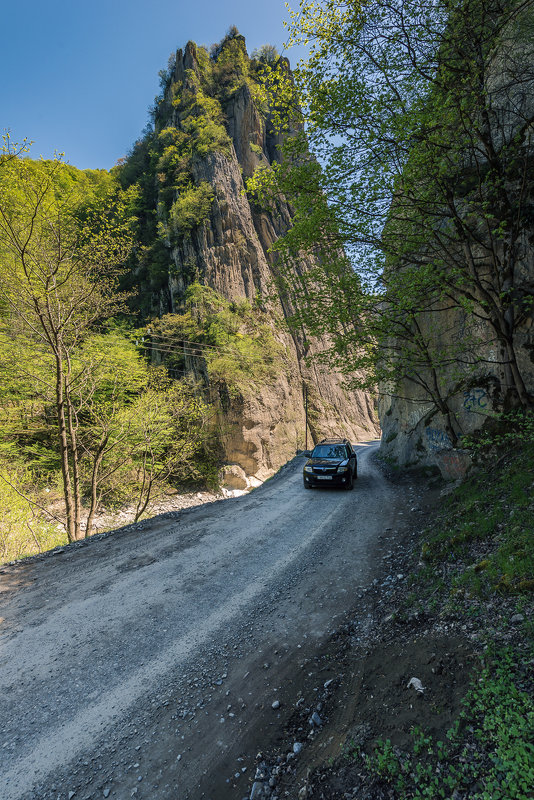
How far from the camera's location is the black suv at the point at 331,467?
10.9m

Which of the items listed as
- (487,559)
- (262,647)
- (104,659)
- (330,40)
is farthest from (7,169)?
(487,559)

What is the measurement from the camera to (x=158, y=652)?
346 centimetres

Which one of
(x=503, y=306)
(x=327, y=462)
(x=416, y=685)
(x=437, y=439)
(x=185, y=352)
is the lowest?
(x=416, y=685)

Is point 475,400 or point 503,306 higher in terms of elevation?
point 503,306

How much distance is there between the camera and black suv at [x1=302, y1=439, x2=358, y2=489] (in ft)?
35.8

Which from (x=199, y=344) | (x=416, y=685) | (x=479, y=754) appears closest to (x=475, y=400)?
(x=416, y=685)

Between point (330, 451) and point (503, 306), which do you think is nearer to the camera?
point (503, 306)

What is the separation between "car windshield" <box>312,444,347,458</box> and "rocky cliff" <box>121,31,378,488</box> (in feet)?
40.8

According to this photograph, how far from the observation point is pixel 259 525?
25.0 ft

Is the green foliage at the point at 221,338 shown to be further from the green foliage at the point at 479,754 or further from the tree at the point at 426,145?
the green foliage at the point at 479,754

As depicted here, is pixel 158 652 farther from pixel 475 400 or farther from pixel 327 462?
pixel 327 462

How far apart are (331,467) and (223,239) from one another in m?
25.7

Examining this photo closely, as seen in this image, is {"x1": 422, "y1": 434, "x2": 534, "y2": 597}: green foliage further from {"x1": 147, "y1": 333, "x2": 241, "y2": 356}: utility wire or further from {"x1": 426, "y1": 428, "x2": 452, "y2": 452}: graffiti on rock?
{"x1": 147, "y1": 333, "x2": 241, "y2": 356}: utility wire

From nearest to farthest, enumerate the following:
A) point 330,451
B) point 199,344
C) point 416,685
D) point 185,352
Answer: point 416,685 → point 330,451 → point 199,344 → point 185,352
